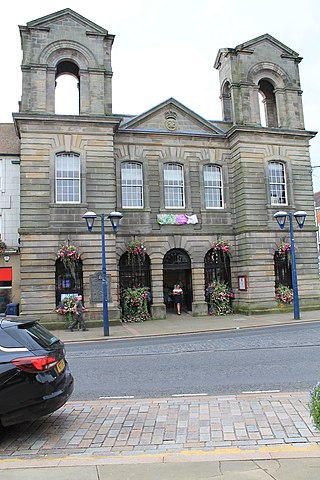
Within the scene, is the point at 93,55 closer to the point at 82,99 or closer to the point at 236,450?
the point at 82,99

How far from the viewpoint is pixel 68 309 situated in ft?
66.0

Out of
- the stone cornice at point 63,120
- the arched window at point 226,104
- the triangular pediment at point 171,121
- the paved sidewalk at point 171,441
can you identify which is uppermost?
the arched window at point 226,104

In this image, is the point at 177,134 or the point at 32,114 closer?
the point at 32,114

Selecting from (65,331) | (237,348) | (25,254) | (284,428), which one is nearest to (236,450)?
(284,428)

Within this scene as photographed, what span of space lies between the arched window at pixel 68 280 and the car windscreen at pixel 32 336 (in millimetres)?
15064

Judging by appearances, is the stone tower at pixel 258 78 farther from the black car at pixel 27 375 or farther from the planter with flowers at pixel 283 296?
the black car at pixel 27 375

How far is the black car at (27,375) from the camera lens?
16.6ft

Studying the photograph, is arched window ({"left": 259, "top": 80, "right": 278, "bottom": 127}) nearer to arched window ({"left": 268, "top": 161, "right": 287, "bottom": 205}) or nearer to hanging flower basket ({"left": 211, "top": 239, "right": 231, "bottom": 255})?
arched window ({"left": 268, "top": 161, "right": 287, "bottom": 205})

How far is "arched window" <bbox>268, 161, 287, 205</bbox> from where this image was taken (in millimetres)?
24469

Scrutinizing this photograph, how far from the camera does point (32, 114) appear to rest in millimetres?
21000

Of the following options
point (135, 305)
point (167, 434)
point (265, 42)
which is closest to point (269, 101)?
point (265, 42)

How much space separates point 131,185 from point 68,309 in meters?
7.53

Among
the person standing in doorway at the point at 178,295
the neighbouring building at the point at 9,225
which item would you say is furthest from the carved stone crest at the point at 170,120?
the person standing in doorway at the point at 178,295

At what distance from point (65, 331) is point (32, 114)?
10.6 metres
